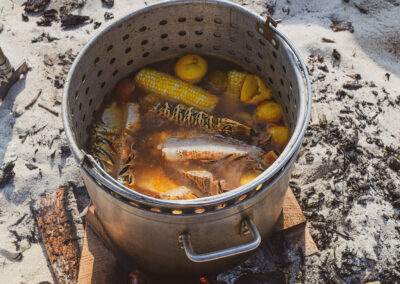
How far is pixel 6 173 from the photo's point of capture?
2.41 meters

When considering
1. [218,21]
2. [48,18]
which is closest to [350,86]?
[218,21]

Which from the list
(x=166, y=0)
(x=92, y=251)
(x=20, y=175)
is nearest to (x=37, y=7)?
(x=20, y=175)

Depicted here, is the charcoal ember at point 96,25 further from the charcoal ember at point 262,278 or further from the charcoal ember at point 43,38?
the charcoal ember at point 262,278

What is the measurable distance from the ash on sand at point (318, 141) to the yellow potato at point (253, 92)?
59cm

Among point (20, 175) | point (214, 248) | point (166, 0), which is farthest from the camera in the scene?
point (20, 175)

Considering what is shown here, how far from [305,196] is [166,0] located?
1406 mm

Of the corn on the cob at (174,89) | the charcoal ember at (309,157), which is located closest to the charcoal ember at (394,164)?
the charcoal ember at (309,157)

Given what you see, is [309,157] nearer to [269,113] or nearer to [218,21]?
[269,113]

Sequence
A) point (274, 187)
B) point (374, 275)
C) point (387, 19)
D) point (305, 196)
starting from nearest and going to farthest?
point (274, 187), point (374, 275), point (305, 196), point (387, 19)

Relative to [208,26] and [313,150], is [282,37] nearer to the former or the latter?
[208,26]

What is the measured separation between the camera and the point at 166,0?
177cm

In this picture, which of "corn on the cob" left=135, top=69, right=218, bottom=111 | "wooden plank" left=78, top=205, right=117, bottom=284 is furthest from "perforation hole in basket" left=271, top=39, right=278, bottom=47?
"wooden plank" left=78, top=205, right=117, bottom=284

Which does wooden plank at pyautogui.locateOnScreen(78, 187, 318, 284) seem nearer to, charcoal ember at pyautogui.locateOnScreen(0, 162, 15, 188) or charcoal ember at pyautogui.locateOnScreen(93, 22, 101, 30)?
charcoal ember at pyautogui.locateOnScreen(0, 162, 15, 188)

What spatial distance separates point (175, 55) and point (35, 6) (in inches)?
74.2
